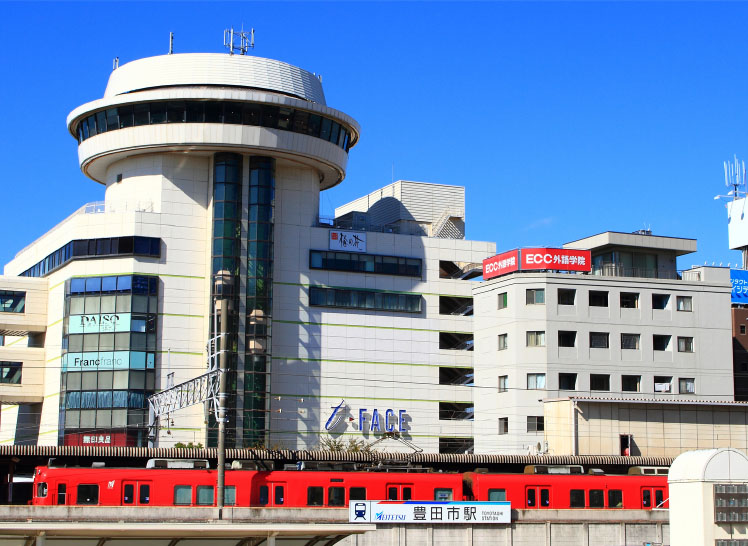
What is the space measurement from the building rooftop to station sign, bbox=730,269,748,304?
68.7ft

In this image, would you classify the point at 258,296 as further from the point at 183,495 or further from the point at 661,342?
the point at 183,495

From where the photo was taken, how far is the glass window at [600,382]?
292 ft

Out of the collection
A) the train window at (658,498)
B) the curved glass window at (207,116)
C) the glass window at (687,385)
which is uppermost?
the curved glass window at (207,116)

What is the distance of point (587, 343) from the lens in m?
89.1

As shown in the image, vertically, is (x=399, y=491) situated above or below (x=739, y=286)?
below

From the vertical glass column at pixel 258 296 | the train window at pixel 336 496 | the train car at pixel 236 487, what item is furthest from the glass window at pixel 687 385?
the train window at pixel 336 496

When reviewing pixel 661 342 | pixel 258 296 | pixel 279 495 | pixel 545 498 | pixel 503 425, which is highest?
pixel 258 296

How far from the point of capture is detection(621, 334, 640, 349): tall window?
296 ft

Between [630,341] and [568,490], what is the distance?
3043 cm

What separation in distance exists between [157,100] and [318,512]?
46426 mm

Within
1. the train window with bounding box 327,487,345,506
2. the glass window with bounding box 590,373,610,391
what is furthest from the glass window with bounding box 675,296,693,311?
the train window with bounding box 327,487,345,506

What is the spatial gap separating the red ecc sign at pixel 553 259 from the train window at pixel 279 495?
1549 inches

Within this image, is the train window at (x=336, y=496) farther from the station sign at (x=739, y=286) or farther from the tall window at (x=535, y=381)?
the station sign at (x=739, y=286)

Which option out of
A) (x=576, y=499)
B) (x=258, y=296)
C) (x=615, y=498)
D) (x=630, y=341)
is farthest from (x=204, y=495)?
(x=630, y=341)
